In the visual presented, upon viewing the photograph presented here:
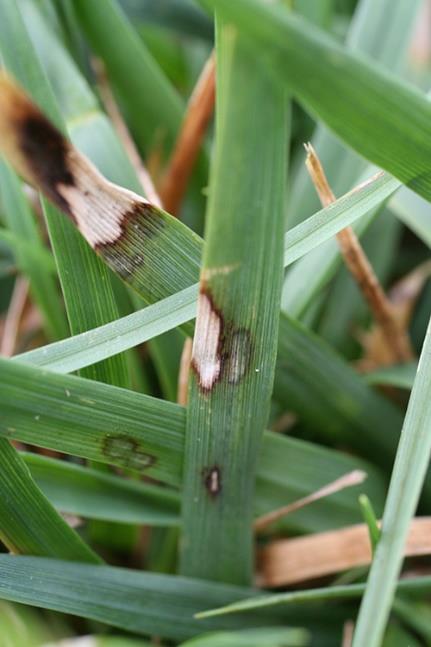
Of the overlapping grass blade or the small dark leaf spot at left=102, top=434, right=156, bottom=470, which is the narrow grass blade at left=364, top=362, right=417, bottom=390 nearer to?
the small dark leaf spot at left=102, top=434, right=156, bottom=470

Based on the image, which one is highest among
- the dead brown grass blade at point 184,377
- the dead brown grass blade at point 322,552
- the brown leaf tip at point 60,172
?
the dead brown grass blade at point 184,377

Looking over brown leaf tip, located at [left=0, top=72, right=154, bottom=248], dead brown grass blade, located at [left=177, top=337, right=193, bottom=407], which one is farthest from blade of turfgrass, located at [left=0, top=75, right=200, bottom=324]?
dead brown grass blade, located at [left=177, top=337, right=193, bottom=407]

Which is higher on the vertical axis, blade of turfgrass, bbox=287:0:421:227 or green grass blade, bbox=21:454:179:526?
blade of turfgrass, bbox=287:0:421:227

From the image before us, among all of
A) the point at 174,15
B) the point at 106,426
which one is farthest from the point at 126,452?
the point at 174,15

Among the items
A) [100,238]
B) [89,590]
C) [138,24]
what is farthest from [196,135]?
[89,590]

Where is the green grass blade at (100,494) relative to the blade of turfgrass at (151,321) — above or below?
below

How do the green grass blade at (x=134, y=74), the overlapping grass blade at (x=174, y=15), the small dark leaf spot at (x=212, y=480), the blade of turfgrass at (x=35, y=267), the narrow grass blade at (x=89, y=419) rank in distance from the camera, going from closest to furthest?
the narrow grass blade at (x=89, y=419) < the small dark leaf spot at (x=212, y=480) < the blade of turfgrass at (x=35, y=267) < the green grass blade at (x=134, y=74) < the overlapping grass blade at (x=174, y=15)

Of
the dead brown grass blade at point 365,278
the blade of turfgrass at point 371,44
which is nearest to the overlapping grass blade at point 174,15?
the blade of turfgrass at point 371,44

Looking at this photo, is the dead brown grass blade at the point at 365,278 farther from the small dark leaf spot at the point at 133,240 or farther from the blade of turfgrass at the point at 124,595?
the blade of turfgrass at the point at 124,595
